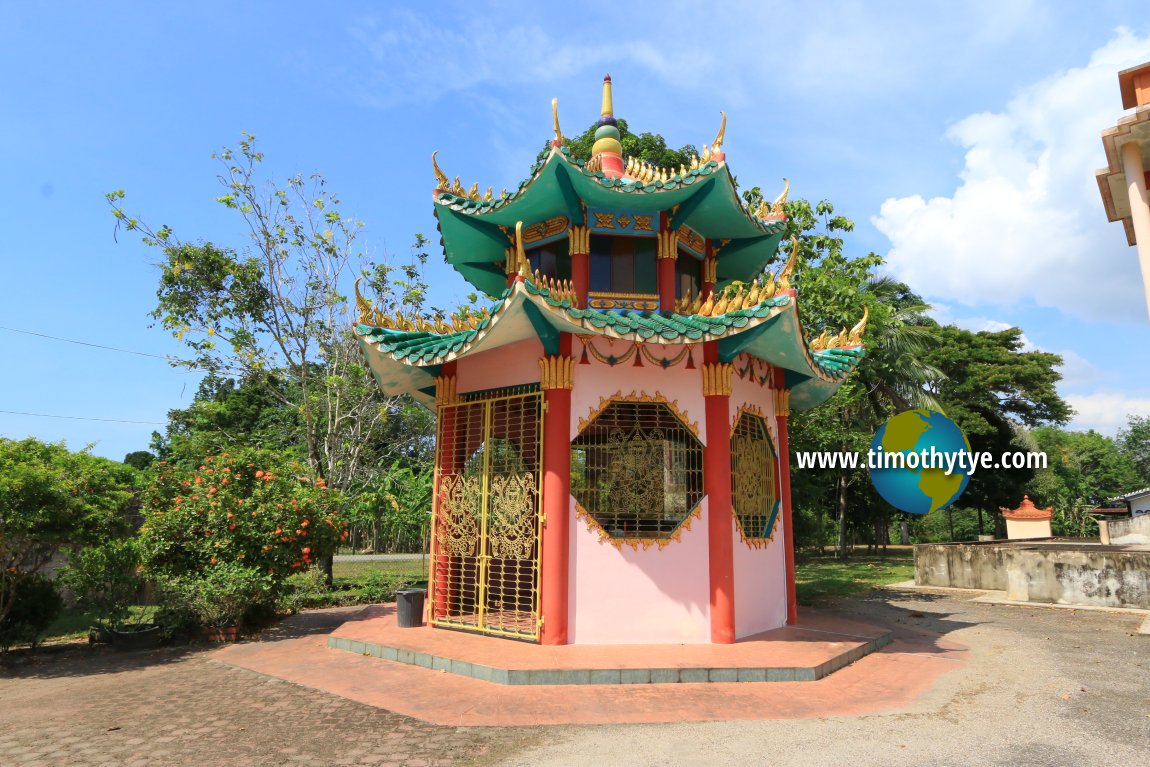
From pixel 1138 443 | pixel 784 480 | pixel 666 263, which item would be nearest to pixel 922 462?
pixel 784 480

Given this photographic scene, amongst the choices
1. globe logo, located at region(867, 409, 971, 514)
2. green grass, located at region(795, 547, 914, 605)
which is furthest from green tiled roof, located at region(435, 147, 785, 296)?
green grass, located at region(795, 547, 914, 605)

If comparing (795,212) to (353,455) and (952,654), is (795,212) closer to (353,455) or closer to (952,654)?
(952,654)

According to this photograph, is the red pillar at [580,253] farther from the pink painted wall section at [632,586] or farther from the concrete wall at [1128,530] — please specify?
the concrete wall at [1128,530]

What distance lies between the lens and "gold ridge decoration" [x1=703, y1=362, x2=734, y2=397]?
31.3ft

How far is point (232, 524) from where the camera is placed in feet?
35.7

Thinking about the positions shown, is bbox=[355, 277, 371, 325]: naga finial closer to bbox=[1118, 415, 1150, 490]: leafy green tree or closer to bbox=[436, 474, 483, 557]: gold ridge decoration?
bbox=[436, 474, 483, 557]: gold ridge decoration

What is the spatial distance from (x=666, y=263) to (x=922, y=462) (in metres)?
10.5

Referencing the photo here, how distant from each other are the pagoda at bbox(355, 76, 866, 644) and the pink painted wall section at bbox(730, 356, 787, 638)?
0.04m

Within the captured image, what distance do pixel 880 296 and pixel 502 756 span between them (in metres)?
26.3

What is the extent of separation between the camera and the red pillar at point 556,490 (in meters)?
8.69

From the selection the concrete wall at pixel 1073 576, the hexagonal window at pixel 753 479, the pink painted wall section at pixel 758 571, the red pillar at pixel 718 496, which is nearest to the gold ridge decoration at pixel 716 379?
the red pillar at pixel 718 496

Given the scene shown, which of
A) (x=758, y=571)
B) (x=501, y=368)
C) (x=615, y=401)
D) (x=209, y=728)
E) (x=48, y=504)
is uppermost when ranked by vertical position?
(x=501, y=368)

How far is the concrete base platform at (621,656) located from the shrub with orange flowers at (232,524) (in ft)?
6.19

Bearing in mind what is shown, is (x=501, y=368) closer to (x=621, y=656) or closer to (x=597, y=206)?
(x=597, y=206)
